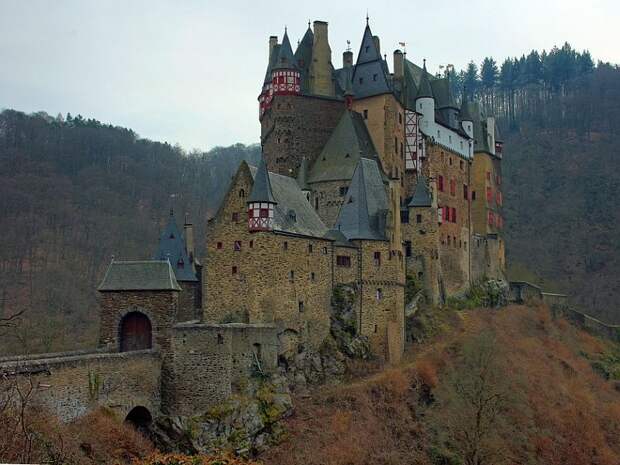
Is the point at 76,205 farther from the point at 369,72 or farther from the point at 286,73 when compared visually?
the point at 369,72

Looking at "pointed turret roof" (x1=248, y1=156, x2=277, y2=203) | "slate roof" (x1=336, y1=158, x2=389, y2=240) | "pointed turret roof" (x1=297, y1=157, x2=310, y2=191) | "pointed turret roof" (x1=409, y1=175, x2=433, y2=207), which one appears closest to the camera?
"pointed turret roof" (x1=248, y1=156, x2=277, y2=203)

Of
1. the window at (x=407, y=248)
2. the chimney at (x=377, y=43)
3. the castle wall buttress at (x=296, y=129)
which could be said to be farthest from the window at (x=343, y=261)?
the chimney at (x=377, y=43)

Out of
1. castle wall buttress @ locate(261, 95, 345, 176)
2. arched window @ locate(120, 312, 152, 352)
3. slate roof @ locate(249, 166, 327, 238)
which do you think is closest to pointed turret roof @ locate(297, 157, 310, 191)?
castle wall buttress @ locate(261, 95, 345, 176)

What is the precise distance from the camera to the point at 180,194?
330ft

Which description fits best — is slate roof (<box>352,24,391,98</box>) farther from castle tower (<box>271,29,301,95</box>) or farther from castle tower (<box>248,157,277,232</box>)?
castle tower (<box>248,157,277,232</box>)

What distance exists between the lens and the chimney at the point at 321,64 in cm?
5409

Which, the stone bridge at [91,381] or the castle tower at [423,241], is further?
the castle tower at [423,241]

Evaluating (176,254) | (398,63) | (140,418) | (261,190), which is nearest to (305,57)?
(398,63)

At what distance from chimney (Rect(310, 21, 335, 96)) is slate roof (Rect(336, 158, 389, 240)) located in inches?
333

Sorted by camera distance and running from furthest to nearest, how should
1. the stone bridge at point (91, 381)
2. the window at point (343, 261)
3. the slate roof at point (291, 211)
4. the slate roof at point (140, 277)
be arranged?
the window at point (343, 261) < the slate roof at point (291, 211) < the slate roof at point (140, 277) < the stone bridge at point (91, 381)

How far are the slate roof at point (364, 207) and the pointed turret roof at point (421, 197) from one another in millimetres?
2829

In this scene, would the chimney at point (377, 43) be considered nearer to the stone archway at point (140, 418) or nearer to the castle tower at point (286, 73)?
the castle tower at point (286, 73)

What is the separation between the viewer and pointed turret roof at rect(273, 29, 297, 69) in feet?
171

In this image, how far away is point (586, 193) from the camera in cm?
9881
